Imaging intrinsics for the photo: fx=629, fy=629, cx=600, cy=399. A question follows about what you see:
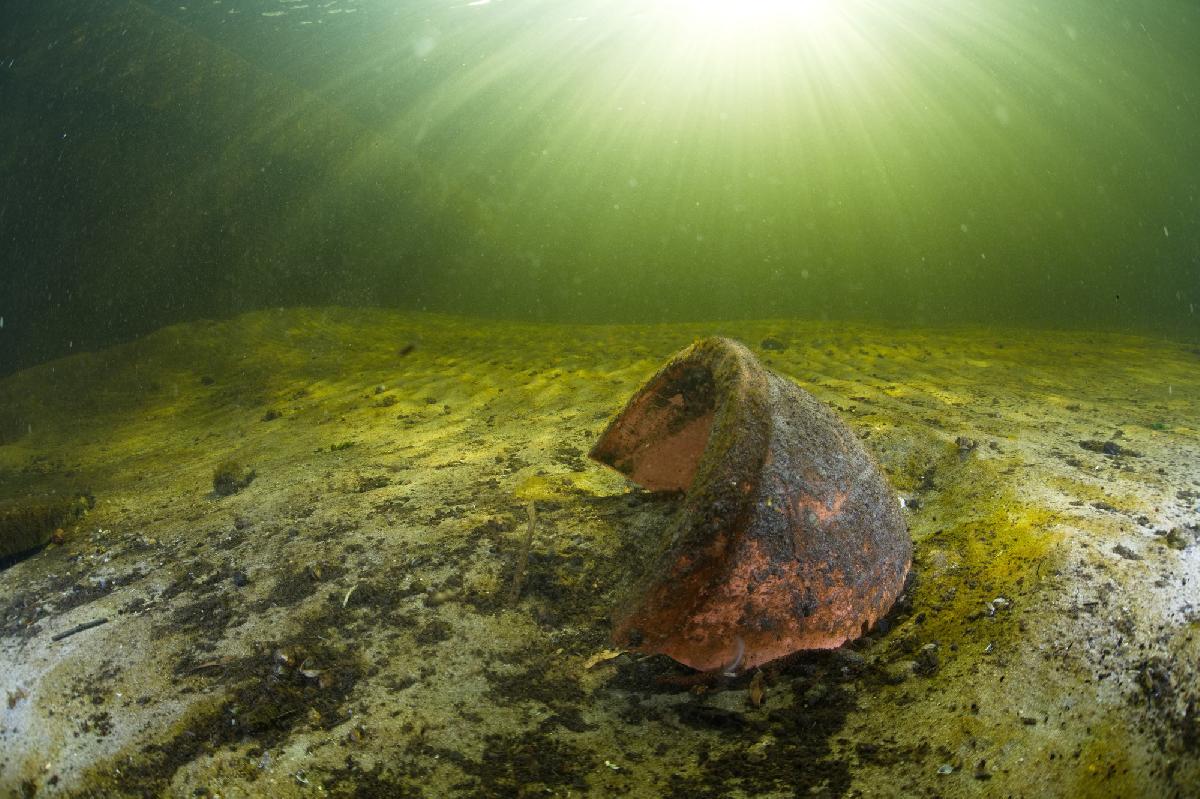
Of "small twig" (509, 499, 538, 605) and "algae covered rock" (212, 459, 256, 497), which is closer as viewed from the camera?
"small twig" (509, 499, 538, 605)

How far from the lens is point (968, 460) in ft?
12.0

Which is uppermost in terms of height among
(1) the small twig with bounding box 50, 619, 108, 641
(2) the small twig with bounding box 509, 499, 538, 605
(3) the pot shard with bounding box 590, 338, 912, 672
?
(3) the pot shard with bounding box 590, 338, 912, 672

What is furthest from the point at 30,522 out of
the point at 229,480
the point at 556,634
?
the point at 556,634

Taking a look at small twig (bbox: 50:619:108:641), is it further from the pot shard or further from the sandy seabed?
the pot shard

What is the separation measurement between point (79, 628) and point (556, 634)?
2278 millimetres

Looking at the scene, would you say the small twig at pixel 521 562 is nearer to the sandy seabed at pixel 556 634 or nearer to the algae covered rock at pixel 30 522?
the sandy seabed at pixel 556 634

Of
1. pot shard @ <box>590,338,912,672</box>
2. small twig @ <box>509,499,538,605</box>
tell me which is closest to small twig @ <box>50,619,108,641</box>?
small twig @ <box>509,499,538,605</box>

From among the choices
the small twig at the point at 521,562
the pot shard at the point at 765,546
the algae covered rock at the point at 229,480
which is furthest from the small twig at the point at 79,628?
the pot shard at the point at 765,546

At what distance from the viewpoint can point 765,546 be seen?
1.99 metres

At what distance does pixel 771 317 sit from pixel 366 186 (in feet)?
33.6

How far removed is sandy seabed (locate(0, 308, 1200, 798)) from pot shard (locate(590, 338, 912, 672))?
0.20 m

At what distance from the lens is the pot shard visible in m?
1.97

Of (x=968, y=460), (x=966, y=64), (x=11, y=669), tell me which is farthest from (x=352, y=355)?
(x=966, y=64)

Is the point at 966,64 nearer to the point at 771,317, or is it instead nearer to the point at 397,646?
the point at 771,317
